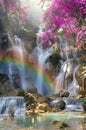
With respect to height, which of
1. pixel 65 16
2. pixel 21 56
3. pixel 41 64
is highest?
pixel 21 56

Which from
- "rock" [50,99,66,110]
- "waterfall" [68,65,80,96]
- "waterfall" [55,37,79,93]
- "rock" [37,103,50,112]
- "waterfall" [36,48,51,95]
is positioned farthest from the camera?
"waterfall" [36,48,51,95]

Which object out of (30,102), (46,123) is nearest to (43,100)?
(30,102)

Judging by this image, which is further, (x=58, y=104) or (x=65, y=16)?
(x=58, y=104)

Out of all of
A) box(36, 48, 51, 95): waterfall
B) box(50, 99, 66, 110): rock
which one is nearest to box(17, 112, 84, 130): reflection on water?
box(50, 99, 66, 110): rock

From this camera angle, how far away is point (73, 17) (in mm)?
12453

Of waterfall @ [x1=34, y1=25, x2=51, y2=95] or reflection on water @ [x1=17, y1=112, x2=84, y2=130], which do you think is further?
waterfall @ [x1=34, y1=25, x2=51, y2=95]

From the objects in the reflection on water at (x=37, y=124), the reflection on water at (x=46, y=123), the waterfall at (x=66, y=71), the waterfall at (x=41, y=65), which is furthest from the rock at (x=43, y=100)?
the waterfall at (x=41, y=65)

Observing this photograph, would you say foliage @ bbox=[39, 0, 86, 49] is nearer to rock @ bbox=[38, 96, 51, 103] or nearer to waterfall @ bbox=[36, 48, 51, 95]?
rock @ bbox=[38, 96, 51, 103]

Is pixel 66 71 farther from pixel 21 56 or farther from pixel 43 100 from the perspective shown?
pixel 43 100

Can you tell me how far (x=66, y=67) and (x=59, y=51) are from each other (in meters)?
3.85

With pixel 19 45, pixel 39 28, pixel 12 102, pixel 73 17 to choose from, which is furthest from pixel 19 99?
pixel 39 28

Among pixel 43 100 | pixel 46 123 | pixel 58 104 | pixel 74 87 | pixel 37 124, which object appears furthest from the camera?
pixel 74 87

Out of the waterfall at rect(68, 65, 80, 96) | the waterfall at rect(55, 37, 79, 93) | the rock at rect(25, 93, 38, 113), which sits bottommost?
the rock at rect(25, 93, 38, 113)

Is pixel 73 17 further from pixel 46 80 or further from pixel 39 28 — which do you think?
pixel 39 28
